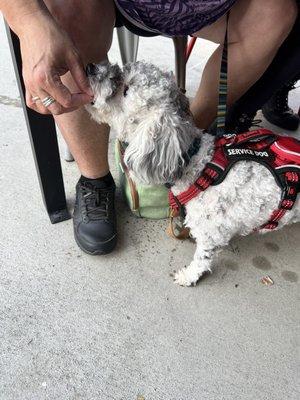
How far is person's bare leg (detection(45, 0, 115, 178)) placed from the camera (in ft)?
3.74

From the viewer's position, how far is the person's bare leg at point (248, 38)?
1.31 meters

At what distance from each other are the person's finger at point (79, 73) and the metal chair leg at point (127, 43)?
40.7 inches

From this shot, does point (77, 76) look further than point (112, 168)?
No

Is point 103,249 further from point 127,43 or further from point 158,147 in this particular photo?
point 127,43

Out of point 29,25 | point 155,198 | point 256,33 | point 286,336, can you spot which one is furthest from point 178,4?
point 286,336

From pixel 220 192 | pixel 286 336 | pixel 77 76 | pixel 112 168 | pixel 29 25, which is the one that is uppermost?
pixel 29 25

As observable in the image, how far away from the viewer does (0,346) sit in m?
1.12

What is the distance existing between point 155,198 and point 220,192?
367 millimetres

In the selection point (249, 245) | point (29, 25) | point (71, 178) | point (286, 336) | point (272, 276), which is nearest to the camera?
point (29, 25)

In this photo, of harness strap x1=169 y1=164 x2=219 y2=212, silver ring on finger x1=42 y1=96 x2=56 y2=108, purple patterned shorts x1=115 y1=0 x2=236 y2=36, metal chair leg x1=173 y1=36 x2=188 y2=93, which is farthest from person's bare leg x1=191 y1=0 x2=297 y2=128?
silver ring on finger x1=42 y1=96 x2=56 y2=108

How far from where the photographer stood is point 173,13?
47.1 inches

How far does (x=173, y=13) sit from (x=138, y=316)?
956mm

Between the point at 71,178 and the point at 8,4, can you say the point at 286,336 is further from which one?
the point at 8,4

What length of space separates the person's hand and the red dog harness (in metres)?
0.47
